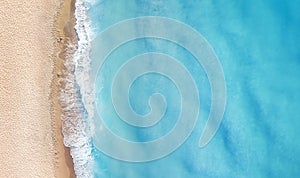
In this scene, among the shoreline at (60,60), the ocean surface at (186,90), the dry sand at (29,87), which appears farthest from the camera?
the ocean surface at (186,90)

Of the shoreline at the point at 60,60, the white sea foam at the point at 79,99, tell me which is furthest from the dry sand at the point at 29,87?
the white sea foam at the point at 79,99

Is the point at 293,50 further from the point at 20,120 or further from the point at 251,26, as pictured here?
the point at 20,120

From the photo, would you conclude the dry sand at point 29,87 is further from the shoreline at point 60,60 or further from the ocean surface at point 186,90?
the ocean surface at point 186,90

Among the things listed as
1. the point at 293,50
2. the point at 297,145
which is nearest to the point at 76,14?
the point at 293,50

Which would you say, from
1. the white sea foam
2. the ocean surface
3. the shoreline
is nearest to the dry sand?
the shoreline

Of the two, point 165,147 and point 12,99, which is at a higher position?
point 12,99

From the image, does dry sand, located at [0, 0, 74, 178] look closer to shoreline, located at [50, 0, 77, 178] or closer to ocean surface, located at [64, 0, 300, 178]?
shoreline, located at [50, 0, 77, 178]
